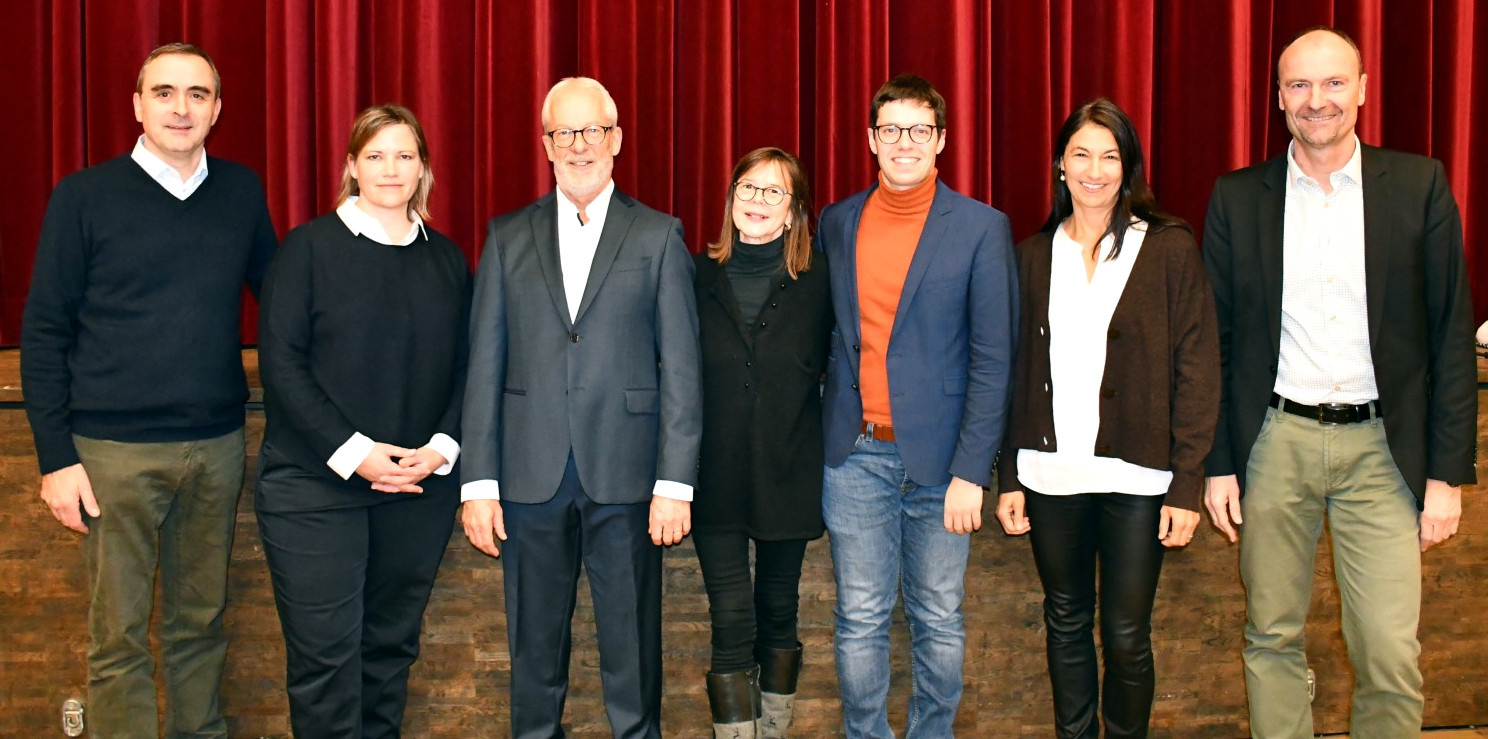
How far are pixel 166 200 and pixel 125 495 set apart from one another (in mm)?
656

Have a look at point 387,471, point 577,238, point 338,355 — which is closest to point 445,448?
point 387,471

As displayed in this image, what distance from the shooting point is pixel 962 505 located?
2.24 metres

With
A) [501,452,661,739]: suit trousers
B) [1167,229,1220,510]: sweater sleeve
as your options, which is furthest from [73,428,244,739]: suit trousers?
[1167,229,1220,510]: sweater sleeve

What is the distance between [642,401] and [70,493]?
126 cm

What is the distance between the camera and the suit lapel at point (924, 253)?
2244 millimetres

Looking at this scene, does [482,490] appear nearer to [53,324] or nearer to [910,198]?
[53,324]

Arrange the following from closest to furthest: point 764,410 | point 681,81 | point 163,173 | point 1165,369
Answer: point 1165,369, point 764,410, point 163,173, point 681,81

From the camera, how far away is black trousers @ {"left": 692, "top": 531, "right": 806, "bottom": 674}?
2.33m

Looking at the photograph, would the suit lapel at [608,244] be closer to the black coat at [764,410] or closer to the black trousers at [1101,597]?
the black coat at [764,410]

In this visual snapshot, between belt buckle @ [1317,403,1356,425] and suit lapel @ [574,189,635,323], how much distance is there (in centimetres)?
152

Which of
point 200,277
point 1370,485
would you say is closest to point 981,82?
point 1370,485

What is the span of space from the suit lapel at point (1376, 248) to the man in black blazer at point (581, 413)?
1402 mm

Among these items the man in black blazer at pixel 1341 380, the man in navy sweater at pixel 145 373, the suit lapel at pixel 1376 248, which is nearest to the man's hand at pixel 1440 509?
the man in black blazer at pixel 1341 380

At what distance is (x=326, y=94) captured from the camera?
3.03m
